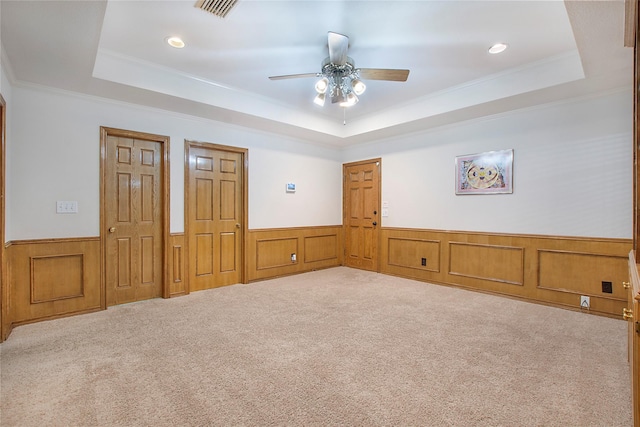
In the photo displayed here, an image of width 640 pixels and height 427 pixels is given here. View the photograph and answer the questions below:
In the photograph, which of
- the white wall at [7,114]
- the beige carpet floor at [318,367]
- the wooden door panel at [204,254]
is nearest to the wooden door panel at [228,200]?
the wooden door panel at [204,254]

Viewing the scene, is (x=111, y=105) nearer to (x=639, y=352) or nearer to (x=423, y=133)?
(x=423, y=133)

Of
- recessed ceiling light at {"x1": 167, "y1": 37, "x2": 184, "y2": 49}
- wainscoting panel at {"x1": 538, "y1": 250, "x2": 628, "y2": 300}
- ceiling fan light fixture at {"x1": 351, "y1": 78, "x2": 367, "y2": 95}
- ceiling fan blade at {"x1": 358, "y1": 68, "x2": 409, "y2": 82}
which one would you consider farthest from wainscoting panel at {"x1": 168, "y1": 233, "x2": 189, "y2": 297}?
wainscoting panel at {"x1": 538, "y1": 250, "x2": 628, "y2": 300}

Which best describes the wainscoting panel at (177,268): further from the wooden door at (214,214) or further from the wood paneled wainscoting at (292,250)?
the wood paneled wainscoting at (292,250)

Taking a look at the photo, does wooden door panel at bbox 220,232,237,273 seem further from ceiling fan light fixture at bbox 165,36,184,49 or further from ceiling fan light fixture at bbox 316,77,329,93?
ceiling fan light fixture at bbox 316,77,329,93

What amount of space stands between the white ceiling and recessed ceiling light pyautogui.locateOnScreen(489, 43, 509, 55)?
0.05 meters

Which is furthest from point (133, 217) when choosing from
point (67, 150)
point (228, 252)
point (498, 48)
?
point (498, 48)

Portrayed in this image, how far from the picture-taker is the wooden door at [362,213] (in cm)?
584

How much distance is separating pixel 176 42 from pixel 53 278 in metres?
2.82

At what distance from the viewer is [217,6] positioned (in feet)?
7.98

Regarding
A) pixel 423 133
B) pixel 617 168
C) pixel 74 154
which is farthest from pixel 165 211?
pixel 617 168

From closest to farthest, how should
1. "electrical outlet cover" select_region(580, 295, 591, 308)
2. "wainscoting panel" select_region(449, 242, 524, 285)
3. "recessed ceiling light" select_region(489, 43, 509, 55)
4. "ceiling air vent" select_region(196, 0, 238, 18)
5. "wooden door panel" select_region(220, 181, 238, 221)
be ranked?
"ceiling air vent" select_region(196, 0, 238, 18) → "recessed ceiling light" select_region(489, 43, 509, 55) → "electrical outlet cover" select_region(580, 295, 591, 308) → "wainscoting panel" select_region(449, 242, 524, 285) → "wooden door panel" select_region(220, 181, 238, 221)

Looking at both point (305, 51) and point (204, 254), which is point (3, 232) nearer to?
point (204, 254)

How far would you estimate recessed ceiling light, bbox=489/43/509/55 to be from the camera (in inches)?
120

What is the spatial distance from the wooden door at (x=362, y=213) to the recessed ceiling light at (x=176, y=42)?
12.3 feet
